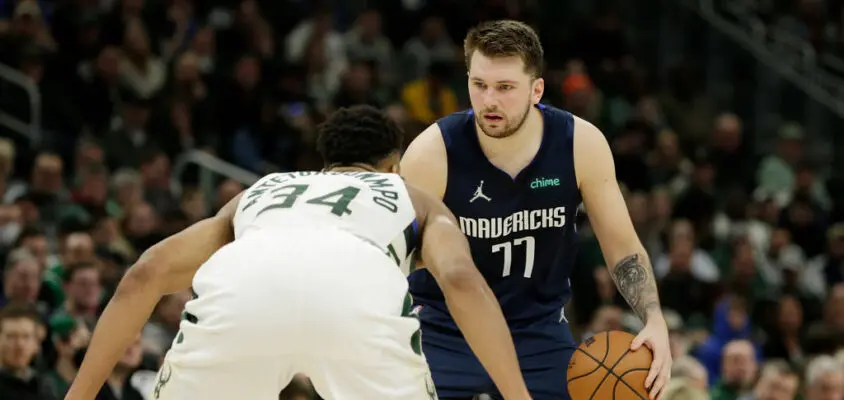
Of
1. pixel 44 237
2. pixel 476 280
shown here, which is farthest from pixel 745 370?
pixel 476 280

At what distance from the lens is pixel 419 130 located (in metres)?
13.4

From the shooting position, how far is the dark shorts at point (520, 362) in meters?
6.23

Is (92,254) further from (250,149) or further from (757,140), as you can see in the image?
(757,140)

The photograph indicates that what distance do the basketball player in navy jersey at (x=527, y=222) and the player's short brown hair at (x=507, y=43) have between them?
0.25 metres

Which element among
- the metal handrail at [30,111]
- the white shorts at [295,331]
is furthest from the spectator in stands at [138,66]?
the white shorts at [295,331]

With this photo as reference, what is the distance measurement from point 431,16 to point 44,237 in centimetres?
648

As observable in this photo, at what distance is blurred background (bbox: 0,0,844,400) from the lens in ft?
34.4

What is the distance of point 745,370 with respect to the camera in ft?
35.1

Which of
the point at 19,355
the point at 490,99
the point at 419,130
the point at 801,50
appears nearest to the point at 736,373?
the point at 419,130

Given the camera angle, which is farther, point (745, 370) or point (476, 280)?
point (745, 370)

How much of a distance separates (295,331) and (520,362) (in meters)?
1.87

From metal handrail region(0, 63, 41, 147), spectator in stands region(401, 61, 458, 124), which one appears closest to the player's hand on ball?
metal handrail region(0, 63, 41, 147)

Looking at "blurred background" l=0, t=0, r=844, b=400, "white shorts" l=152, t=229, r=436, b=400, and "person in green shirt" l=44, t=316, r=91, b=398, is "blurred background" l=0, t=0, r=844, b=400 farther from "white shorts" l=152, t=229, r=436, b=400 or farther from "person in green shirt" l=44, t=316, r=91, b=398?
"white shorts" l=152, t=229, r=436, b=400

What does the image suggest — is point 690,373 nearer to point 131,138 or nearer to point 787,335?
point 787,335
